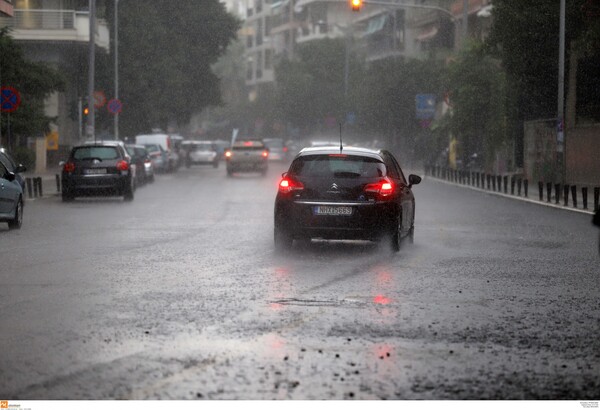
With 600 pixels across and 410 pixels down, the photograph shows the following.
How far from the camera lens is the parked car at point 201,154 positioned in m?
77.4

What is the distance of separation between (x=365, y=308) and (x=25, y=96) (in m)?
37.4

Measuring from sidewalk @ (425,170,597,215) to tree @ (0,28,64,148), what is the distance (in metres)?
14.6

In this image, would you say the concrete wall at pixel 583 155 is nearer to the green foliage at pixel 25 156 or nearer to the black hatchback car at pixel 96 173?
the black hatchback car at pixel 96 173

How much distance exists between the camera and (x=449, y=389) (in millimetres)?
8047

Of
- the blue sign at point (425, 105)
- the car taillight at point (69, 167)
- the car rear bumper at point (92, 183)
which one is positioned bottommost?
the car rear bumper at point (92, 183)

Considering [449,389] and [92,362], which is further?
[92,362]

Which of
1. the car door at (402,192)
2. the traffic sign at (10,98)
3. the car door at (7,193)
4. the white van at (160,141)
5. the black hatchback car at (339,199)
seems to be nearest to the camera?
the black hatchback car at (339,199)

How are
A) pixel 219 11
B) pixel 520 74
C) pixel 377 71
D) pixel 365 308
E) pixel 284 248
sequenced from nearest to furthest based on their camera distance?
1. pixel 365 308
2. pixel 284 248
3. pixel 520 74
4. pixel 219 11
5. pixel 377 71

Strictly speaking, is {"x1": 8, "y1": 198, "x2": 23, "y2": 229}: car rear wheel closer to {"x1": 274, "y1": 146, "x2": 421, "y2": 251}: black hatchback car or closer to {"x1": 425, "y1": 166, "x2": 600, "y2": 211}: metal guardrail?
{"x1": 274, "y1": 146, "x2": 421, "y2": 251}: black hatchback car

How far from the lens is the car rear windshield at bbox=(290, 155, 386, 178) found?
19.0m

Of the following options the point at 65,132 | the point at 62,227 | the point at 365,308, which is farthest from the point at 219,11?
the point at 365,308

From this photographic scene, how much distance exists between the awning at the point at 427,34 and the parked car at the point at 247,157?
30829 mm

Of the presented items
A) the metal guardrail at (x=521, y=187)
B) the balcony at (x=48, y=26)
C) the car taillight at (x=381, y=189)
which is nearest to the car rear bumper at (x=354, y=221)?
the car taillight at (x=381, y=189)
